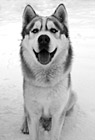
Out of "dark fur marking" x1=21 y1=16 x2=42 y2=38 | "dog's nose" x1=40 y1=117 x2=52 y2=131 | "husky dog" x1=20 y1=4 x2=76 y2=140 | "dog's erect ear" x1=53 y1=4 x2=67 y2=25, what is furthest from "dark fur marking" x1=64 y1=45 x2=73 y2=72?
"dog's nose" x1=40 y1=117 x2=52 y2=131

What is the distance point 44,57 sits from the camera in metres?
2.80

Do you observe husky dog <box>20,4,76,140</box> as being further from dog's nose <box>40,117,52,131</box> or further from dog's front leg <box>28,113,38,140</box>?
dog's nose <box>40,117,52,131</box>

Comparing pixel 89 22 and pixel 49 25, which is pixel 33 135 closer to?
pixel 49 25

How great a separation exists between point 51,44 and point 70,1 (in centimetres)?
1402

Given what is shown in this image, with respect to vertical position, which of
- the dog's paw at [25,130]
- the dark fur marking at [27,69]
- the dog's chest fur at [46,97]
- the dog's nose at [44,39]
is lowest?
the dog's paw at [25,130]

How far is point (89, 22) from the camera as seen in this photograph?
1016 cm

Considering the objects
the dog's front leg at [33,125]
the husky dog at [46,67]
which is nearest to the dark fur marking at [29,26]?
the husky dog at [46,67]

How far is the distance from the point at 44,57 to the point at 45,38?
237mm

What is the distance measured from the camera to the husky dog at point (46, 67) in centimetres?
282

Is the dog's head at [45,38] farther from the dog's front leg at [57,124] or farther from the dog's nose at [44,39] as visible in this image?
the dog's front leg at [57,124]

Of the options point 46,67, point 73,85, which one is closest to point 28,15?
point 46,67

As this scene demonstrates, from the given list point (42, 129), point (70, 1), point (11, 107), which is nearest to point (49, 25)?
point (42, 129)

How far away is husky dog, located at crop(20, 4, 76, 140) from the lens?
9.25ft

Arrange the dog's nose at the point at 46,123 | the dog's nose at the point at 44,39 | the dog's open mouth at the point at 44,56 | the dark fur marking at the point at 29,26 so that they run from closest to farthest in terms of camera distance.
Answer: the dog's nose at the point at 44,39 < the dog's open mouth at the point at 44,56 < the dark fur marking at the point at 29,26 < the dog's nose at the point at 46,123
